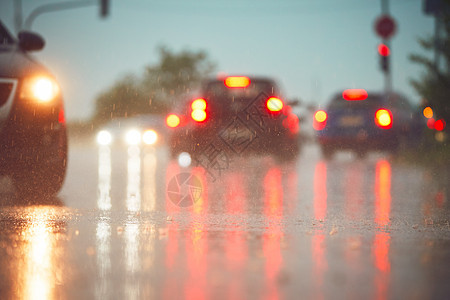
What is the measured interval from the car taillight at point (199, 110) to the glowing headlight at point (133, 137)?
12.1 metres

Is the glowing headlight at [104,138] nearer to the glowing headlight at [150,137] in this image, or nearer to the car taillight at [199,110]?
the glowing headlight at [150,137]

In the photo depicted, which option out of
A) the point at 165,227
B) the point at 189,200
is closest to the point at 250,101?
the point at 189,200

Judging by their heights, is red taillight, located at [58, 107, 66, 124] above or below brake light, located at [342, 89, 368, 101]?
below

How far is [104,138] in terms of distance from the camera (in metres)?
28.6

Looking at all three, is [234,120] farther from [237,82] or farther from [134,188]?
[134,188]

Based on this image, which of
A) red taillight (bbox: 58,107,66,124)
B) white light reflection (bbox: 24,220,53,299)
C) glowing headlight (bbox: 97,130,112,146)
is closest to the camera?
white light reflection (bbox: 24,220,53,299)

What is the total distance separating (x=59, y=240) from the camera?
19.0 feet

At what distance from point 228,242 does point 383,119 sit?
12578mm

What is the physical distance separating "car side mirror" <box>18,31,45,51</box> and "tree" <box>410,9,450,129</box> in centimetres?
1090

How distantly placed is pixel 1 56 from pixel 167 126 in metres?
6.20

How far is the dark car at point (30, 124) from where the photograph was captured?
8.08m

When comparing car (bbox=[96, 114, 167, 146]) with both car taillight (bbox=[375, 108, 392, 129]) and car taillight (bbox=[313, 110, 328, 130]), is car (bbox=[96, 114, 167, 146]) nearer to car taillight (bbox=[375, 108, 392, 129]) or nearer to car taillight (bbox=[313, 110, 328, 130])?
car taillight (bbox=[313, 110, 328, 130])

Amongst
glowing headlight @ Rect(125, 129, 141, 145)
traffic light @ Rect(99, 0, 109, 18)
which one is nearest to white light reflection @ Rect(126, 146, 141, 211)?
glowing headlight @ Rect(125, 129, 141, 145)

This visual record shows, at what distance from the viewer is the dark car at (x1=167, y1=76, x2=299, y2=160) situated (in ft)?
42.6
